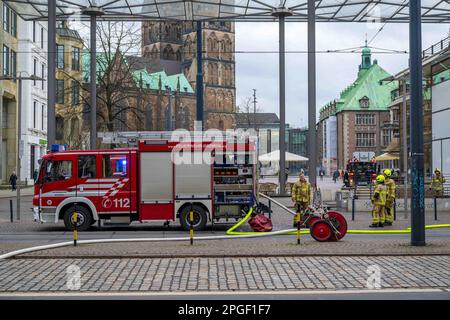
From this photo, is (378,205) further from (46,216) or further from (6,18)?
(6,18)

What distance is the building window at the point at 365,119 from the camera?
390 ft

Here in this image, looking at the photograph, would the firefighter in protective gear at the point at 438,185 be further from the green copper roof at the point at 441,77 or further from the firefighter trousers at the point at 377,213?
the firefighter trousers at the point at 377,213

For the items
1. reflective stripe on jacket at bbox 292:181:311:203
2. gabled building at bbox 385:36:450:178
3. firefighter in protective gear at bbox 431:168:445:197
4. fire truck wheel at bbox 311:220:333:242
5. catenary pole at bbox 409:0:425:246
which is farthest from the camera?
gabled building at bbox 385:36:450:178

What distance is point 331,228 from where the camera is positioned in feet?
51.5

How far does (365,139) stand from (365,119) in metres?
3.73

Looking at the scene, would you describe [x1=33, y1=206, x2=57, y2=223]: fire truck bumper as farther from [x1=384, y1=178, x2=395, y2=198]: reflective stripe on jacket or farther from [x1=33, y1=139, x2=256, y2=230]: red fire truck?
[x1=384, y1=178, x2=395, y2=198]: reflective stripe on jacket

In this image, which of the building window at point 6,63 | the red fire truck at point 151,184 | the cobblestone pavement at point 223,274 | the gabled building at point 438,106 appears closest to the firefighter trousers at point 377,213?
the red fire truck at point 151,184

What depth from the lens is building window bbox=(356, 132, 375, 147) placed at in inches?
4678

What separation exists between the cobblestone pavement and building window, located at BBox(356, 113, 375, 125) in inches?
4276

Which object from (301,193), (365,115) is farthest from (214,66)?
(301,193)

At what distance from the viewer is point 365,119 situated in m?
119

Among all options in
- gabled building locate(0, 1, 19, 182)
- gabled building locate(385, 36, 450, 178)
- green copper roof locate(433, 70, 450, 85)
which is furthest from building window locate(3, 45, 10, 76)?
green copper roof locate(433, 70, 450, 85)
